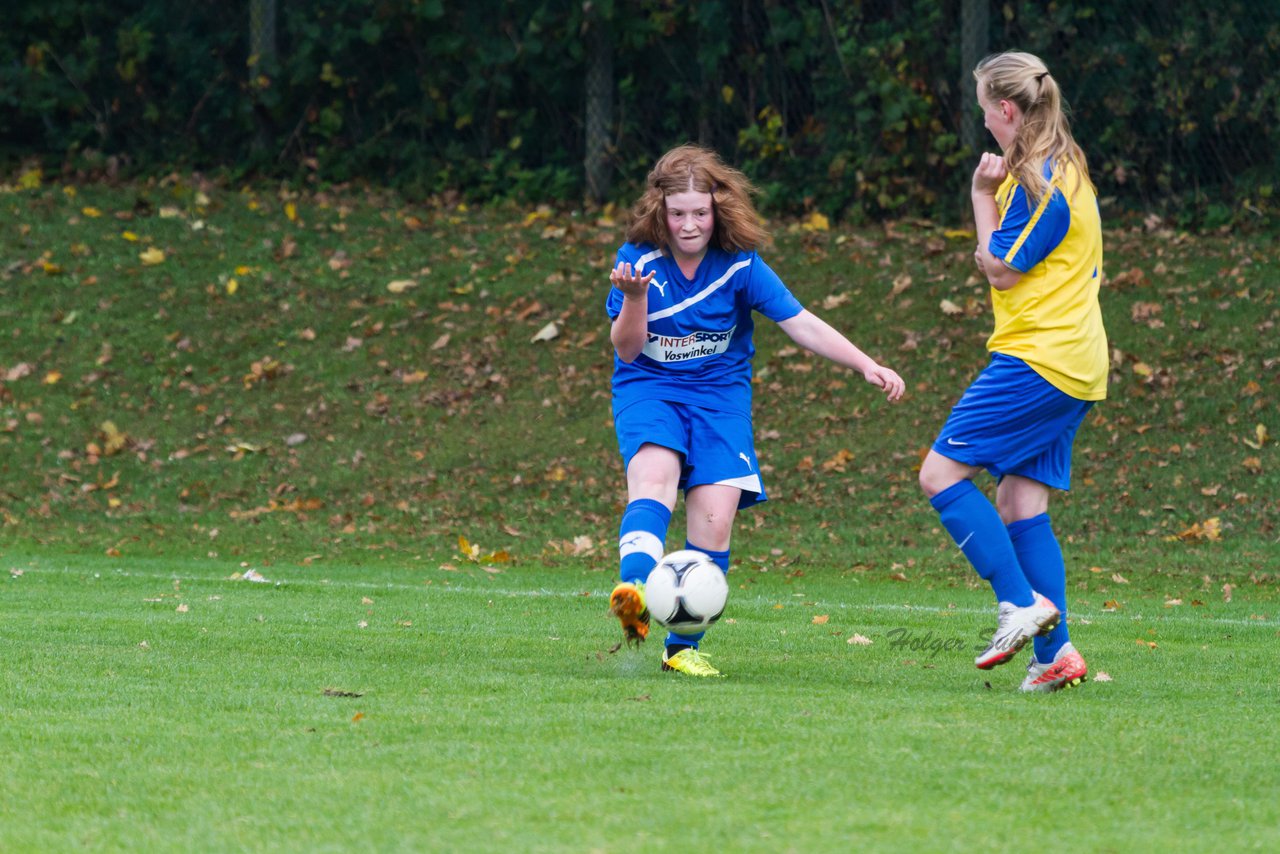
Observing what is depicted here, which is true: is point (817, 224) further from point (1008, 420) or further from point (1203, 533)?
point (1008, 420)

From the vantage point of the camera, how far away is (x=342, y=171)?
55.7 feet

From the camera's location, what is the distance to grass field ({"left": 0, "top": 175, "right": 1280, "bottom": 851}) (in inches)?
139

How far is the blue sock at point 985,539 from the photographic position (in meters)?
5.00

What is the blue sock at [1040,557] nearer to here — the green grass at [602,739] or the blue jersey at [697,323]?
the green grass at [602,739]

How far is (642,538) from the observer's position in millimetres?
5293

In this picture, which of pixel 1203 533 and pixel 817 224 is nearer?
pixel 1203 533

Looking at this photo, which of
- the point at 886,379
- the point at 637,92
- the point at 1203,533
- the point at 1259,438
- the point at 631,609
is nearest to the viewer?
the point at 631,609

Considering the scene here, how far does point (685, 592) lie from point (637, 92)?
453 inches

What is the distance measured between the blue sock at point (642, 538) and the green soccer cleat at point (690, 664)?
38 cm

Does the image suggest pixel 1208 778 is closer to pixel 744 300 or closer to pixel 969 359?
pixel 744 300

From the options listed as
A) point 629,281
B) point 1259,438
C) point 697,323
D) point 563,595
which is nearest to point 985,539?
point 697,323

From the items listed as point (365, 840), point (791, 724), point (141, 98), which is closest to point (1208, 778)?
point (791, 724)

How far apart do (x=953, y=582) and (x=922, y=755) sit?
17.4 ft

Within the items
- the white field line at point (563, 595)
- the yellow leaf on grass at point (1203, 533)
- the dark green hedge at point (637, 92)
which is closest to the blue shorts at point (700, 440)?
the white field line at point (563, 595)
